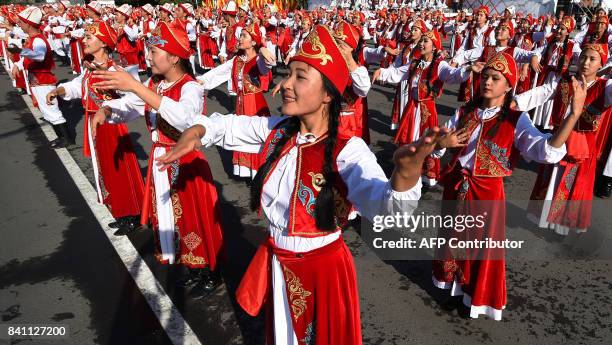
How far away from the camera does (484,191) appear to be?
3.12 m

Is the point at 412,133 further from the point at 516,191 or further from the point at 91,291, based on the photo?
the point at 91,291

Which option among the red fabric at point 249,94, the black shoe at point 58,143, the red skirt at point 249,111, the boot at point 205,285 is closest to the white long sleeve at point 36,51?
the black shoe at point 58,143

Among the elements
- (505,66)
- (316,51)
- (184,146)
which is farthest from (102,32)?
(505,66)

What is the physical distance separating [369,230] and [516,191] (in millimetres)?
2334

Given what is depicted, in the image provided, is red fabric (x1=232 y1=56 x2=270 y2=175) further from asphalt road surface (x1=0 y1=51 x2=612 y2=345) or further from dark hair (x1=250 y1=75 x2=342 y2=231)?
dark hair (x1=250 y1=75 x2=342 y2=231)

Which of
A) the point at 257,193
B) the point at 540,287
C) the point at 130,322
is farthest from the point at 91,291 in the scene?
the point at 540,287

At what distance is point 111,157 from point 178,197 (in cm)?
161

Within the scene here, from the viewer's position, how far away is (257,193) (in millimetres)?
2090

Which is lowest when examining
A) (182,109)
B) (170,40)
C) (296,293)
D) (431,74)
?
(296,293)

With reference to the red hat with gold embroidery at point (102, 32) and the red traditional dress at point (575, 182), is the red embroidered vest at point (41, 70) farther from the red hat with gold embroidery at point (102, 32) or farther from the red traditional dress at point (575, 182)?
the red traditional dress at point (575, 182)

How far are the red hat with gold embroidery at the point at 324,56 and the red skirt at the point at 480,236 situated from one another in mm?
1721

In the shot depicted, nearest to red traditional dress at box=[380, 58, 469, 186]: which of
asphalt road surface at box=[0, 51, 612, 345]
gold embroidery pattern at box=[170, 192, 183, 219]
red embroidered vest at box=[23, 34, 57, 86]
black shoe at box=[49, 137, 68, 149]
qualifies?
asphalt road surface at box=[0, 51, 612, 345]

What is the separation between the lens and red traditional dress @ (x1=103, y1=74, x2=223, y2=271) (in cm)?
341

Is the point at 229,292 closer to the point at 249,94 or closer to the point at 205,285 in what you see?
the point at 205,285
